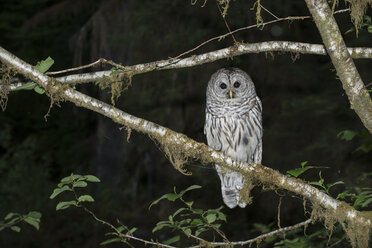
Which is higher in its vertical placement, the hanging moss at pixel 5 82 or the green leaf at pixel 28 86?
the hanging moss at pixel 5 82

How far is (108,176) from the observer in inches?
442

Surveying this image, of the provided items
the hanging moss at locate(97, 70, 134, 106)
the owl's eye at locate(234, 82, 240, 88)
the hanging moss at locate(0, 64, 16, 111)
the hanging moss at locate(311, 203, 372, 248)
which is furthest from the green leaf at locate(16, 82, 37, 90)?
the owl's eye at locate(234, 82, 240, 88)

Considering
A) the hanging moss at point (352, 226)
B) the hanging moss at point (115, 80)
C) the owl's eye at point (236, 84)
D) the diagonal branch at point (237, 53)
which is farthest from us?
the owl's eye at point (236, 84)

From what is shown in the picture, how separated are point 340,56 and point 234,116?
2433 millimetres

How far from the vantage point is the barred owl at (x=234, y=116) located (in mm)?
4773

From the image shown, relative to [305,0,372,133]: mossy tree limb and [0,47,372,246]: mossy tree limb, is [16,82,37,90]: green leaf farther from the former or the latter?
[305,0,372,133]: mossy tree limb

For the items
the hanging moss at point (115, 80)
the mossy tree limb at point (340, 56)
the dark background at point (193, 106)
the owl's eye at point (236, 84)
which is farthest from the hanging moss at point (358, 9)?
the dark background at point (193, 106)

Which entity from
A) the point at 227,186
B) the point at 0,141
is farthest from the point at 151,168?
the point at 227,186

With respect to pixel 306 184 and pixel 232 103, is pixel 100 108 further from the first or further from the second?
pixel 232 103

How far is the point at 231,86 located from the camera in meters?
5.04

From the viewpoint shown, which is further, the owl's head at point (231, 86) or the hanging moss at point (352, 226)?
the owl's head at point (231, 86)

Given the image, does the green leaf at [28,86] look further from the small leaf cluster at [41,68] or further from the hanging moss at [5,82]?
the hanging moss at [5,82]

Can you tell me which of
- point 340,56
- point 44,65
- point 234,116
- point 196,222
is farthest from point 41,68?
point 234,116

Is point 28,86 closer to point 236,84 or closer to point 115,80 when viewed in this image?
point 115,80
